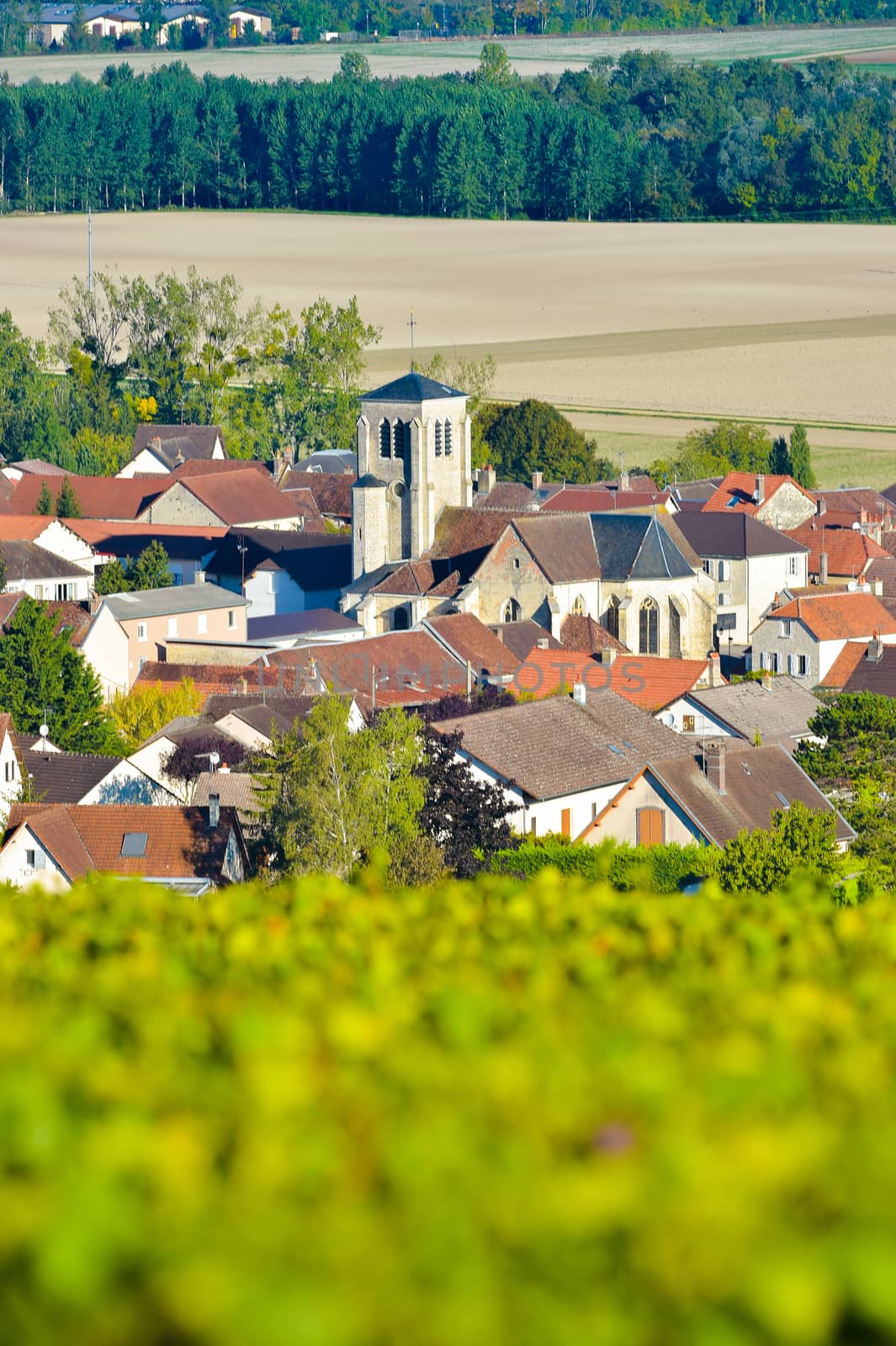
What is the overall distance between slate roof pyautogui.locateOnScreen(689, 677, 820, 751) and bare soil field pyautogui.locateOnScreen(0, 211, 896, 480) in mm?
55145

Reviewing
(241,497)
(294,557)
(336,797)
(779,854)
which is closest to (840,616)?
(294,557)

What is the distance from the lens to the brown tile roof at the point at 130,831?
35.8 meters

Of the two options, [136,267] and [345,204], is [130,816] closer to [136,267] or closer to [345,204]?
[136,267]

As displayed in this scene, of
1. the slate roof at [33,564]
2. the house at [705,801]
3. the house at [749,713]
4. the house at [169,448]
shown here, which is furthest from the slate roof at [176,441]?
the house at [705,801]

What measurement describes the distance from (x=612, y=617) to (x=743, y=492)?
617 inches

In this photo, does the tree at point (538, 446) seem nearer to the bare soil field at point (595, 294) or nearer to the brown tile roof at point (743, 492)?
the bare soil field at point (595, 294)

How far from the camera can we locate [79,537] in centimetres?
8431

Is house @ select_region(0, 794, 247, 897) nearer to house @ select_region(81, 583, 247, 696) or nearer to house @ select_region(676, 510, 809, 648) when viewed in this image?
house @ select_region(81, 583, 247, 696)

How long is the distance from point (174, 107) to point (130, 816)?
13406cm

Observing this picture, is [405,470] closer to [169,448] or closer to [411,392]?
[411,392]

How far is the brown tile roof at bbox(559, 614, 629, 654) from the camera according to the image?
67938mm

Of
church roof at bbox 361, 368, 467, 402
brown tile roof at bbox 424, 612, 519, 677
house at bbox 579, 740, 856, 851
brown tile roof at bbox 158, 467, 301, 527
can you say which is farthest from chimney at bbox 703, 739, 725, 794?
brown tile roof at bbox 158, 467, 301, 527

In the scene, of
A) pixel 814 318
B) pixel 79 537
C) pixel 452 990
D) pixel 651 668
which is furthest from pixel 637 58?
pixel 452 990

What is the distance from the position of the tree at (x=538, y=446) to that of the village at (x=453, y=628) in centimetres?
707
